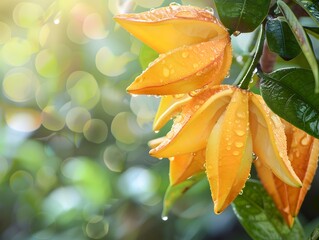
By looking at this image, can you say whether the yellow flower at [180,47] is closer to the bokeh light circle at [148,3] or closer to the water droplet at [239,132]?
the water droplet at [239,132]

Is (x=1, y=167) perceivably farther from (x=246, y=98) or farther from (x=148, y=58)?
(x=246, y=98)

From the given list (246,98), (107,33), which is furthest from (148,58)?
(107,33)

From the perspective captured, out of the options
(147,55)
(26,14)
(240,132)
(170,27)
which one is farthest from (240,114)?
(26,14)

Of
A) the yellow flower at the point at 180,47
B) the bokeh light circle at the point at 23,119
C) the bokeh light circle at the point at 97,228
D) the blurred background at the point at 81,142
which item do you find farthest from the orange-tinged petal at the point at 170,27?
the bokeh light circle at the point at 23,119

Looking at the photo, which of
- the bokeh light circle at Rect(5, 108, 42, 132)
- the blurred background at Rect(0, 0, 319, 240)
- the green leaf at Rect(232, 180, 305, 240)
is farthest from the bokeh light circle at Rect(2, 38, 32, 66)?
the green leaf at Rect(232, 180, 305, 240)

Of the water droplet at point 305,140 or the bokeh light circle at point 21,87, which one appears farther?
the bokeh light circle at point 21,87

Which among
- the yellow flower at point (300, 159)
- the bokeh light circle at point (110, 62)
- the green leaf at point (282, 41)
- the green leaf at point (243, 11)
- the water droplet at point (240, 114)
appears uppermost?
the green leaf at point (243, 11)

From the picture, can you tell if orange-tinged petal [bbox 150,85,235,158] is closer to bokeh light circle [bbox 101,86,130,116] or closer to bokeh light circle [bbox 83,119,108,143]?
bokeh light circle [bbox 101,86,130,116]
